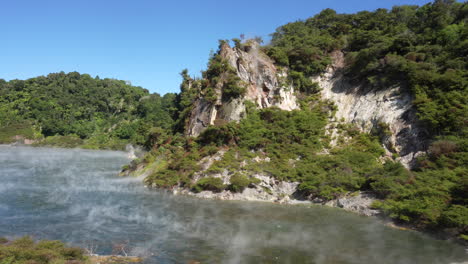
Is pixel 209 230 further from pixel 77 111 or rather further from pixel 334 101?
pixel 77 111

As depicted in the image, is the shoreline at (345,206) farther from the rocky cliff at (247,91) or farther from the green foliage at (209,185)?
the rocky cliff at (247,91)

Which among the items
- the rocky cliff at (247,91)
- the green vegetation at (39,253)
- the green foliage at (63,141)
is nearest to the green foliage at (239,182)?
the rocky cliff at (247,91)

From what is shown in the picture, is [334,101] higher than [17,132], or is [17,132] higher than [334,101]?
[334,101]

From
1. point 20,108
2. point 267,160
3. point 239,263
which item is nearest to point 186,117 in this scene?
point 267,160

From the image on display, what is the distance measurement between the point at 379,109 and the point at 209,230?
2246 centimetres

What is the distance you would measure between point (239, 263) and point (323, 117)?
24.5m

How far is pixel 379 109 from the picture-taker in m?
30.9

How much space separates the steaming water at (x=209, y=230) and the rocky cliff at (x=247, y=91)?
39.3 ft

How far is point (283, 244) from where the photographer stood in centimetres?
1446

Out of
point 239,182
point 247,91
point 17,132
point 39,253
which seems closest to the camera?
point 39,253

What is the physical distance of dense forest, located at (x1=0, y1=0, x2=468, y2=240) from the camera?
19.9 m

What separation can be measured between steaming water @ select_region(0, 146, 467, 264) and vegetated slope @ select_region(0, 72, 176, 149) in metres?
55.5

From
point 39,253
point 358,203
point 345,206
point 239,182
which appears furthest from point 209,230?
point 358,203

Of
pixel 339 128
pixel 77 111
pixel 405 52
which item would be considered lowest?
pixel 339 128
